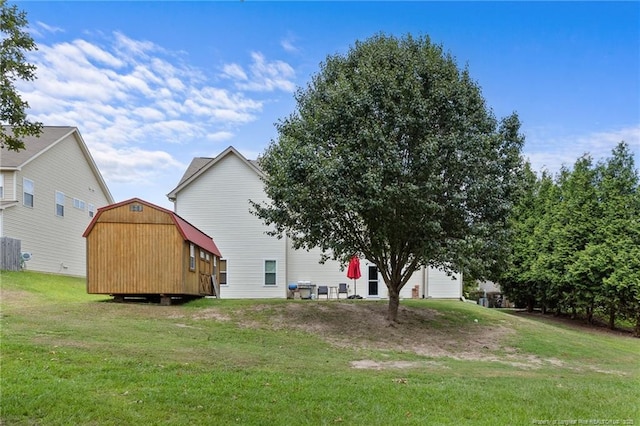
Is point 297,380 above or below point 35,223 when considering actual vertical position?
below

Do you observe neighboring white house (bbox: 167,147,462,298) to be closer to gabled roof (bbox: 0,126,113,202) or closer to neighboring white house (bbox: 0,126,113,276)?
neighboring white house (bbox: 0,126,113,276)

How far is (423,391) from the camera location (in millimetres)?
6703

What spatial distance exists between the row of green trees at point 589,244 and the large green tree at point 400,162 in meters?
6.20

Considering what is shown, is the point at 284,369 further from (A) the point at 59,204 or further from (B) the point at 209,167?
(A) the point at 59,204

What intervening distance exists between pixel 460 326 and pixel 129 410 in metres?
12.6

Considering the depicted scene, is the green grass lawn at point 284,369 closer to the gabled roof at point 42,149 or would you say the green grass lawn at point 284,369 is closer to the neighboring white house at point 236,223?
the neighboring white house at point 236,223

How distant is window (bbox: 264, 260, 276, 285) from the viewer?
2231 centimetres

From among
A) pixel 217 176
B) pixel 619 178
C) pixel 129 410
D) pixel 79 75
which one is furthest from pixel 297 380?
pixel 619 178

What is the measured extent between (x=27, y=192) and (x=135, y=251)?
31.4 ft

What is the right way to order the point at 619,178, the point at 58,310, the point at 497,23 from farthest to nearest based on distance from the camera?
1. the point at 619,178
2. the point at 58,310
3. the point at 497,23

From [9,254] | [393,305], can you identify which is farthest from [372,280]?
[9,254]

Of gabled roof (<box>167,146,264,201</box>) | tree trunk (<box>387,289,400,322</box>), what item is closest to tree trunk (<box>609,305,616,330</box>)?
tree trunk (<box>387,289,400,322</box>)

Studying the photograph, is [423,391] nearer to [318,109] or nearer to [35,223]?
[318,109]

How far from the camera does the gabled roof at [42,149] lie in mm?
19797
